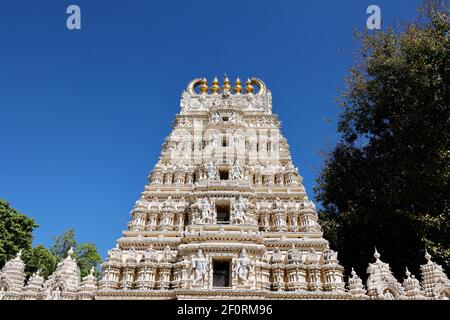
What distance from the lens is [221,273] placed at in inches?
788

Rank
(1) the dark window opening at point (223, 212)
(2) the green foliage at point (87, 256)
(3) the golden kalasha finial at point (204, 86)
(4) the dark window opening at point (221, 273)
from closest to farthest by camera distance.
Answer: (4) the dark window opening at point (221, 273) < (1) the dark window opening at point (223, 212) < (3) the golden kalasha finial at point (204, 86) < (2) the green foliage at point (87, 256)

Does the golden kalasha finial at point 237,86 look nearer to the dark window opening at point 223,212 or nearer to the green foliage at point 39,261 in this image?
the dark window opening at point 223,212

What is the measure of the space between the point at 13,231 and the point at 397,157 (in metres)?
31.8

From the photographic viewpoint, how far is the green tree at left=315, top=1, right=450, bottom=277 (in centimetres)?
2270

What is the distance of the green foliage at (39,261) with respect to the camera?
33981 millimetres

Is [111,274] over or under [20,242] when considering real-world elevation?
under

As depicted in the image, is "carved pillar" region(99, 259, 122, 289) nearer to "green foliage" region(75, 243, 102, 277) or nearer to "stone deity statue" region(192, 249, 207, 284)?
"stone deity statue" region(192, 249, 207, 284)

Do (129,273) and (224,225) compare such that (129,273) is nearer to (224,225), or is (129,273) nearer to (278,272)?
(224,225)

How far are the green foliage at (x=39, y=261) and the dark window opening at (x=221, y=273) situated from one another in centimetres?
2145

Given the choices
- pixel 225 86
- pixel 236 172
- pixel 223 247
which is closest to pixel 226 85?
pixel 225 86

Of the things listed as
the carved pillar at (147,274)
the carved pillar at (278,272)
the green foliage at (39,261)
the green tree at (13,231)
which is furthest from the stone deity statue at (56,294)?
the green foliage at (39,261)

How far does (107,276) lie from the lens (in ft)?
65.3

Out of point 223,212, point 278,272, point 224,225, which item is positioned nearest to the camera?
point 278,272

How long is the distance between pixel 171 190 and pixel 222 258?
7273 mm
